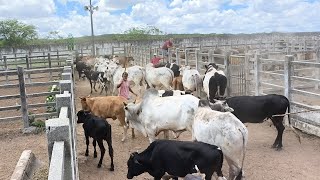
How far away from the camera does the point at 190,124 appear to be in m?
6.80

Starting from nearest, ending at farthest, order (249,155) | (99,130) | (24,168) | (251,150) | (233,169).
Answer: (24,168) → (233,169) → (99,130) → (249,155) → (251,150)

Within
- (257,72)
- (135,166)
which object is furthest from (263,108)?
(135,166)

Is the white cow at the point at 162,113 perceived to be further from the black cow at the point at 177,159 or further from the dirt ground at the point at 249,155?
the black cow at the point at 177,159

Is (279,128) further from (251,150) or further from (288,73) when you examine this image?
(288,73)

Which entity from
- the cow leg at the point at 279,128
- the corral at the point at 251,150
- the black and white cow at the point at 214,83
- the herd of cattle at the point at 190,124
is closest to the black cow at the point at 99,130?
the herd of cattle at the point at 190,124

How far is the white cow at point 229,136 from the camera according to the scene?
5348 millimetres

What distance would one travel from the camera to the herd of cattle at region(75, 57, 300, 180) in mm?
4961

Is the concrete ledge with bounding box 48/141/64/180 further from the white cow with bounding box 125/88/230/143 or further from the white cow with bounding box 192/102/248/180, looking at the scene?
the white cow with bounding box 125/88/230/143

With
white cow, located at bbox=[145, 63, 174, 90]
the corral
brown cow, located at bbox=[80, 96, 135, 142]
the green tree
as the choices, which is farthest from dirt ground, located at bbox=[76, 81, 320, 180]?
the green tree

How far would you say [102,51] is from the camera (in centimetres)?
3572

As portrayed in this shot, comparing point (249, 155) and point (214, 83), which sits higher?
point (214, 83)

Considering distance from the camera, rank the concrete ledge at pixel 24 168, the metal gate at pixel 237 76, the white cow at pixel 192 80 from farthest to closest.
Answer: the white cow at pixel 192 80, the metal gate at pixel 237 76, the concrete ledge at pixel 24 168

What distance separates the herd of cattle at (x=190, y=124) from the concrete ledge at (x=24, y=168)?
1.48 meters

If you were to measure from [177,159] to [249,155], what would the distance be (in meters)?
2.73
